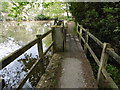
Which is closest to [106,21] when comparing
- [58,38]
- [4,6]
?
[58,38]

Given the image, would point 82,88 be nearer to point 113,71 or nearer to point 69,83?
point 69,83

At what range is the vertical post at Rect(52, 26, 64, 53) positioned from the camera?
165 inches

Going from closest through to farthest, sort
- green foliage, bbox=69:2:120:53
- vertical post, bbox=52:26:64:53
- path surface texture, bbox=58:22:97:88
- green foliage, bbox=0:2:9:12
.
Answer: path surface texture, bbox=58:22:97:88, green foliage, bbox=0:2:9:12, vertical post, bbox=52:26:64:53, green foliage, bbox=69:2:120:53

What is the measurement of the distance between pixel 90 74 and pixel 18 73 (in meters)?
3.22

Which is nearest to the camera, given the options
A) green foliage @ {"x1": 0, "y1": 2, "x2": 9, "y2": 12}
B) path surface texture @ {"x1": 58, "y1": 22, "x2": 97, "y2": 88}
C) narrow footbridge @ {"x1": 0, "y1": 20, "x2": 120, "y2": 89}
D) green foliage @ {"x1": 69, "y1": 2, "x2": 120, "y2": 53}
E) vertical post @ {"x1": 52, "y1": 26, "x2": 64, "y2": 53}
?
narrow footbridge @ {"x1": 0, "y1": 20, "x2": 120, "y2": 89}

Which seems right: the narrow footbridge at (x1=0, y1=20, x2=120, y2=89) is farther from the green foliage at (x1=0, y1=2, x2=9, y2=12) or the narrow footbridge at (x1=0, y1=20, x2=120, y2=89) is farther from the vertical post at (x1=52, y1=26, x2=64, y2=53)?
the green foliage at (x1=0, y1=2, x2=9, y2=12)

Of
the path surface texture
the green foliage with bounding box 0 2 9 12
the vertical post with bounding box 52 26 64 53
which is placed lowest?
the path surface texture

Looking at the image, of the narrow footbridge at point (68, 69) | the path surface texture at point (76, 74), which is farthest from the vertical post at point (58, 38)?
the path surface texture at point (76, 74)

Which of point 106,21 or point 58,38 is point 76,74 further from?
point 106,21

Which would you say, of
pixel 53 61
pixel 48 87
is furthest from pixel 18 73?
pixel 48 87

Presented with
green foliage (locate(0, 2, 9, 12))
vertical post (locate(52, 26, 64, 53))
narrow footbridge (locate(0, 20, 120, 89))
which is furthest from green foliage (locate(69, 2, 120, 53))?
green foliage (locate(0, 2, 9, 12))

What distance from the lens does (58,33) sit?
4238 mm

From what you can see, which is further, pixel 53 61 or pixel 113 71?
pixel 113 71

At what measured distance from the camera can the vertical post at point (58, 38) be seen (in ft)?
13.8
